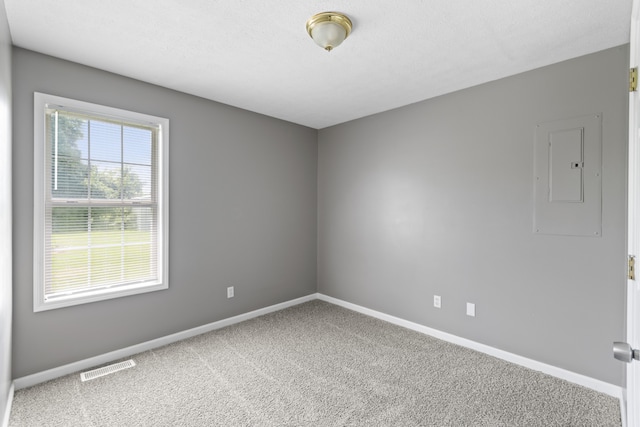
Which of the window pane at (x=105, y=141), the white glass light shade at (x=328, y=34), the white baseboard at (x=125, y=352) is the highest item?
the white glass light shade at (x=328, y=34)

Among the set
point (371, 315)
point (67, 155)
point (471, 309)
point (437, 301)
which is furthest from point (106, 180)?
point (471, 309)

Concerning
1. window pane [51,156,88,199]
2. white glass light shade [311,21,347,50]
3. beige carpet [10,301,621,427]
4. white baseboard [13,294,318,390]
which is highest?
white glass light shade [311,21,347,50]

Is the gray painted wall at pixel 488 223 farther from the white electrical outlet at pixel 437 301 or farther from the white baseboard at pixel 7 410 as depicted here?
the white baseboard at pixel 7 410

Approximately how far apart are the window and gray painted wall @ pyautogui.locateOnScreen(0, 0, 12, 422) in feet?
0.82

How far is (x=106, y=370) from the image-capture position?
2.46 m

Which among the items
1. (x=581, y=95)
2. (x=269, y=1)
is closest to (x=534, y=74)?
(x=581, y=95)

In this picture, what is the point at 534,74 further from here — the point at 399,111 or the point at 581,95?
the point at 399,111

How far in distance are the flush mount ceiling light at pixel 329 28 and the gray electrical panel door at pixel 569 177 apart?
1.75 m

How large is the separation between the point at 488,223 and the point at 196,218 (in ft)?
9.16

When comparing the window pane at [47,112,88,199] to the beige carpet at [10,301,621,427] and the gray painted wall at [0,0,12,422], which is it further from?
the beige carpet at [10,301,621,427]

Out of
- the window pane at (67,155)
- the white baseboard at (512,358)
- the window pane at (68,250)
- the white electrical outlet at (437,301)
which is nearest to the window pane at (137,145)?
the window pane at (67,155)

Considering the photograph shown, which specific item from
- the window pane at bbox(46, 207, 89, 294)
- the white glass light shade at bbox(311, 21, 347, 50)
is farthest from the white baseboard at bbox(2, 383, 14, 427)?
the white glass light shade at bbox(311, 21, 347, 50)

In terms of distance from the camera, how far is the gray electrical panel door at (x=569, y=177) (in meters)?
2.22

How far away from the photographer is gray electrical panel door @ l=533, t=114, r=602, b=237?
2219 millimetres
